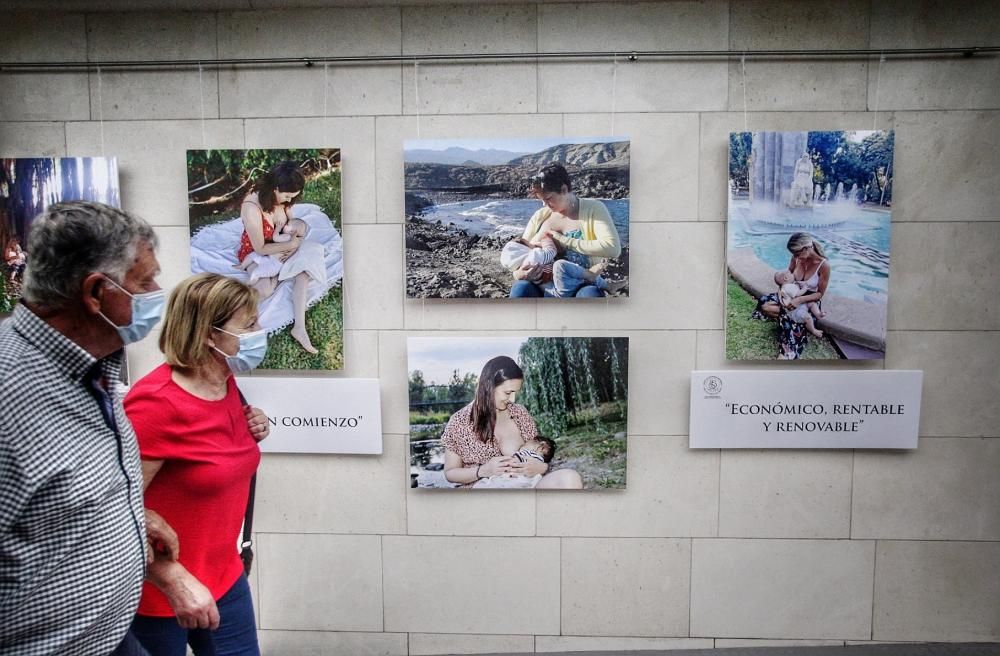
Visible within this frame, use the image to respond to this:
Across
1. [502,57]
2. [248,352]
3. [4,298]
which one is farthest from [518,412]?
[4,298]

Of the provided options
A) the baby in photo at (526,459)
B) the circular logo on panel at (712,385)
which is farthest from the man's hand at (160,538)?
the circular logo on panel at (712,385)

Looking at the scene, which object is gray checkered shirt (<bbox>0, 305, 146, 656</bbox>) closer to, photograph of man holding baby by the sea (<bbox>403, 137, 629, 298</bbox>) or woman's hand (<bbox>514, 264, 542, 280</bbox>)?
photograph of man holding baby by the sea (<bbox>403, 137, 629, 298</bbox>)

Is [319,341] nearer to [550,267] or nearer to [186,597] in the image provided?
[550,267]

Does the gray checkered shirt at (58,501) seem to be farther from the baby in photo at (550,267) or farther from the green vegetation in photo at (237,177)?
the baby in photo at (550,267)

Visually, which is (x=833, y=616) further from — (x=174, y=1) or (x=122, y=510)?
(x=174, y=1)

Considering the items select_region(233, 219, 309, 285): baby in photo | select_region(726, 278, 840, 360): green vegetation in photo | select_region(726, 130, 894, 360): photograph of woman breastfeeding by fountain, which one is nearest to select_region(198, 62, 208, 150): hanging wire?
select_region(233, 219, 309, 285): baby in photo

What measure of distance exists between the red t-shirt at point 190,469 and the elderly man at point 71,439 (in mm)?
272

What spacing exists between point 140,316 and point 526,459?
5.65ft

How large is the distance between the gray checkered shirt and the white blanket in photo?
128 cm

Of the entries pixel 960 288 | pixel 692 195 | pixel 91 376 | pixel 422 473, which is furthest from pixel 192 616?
pixel 960 288

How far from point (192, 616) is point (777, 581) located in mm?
2404

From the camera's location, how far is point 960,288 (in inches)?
101

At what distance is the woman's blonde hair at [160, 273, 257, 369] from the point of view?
1.72 m

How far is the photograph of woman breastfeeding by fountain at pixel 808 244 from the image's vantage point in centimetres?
248
